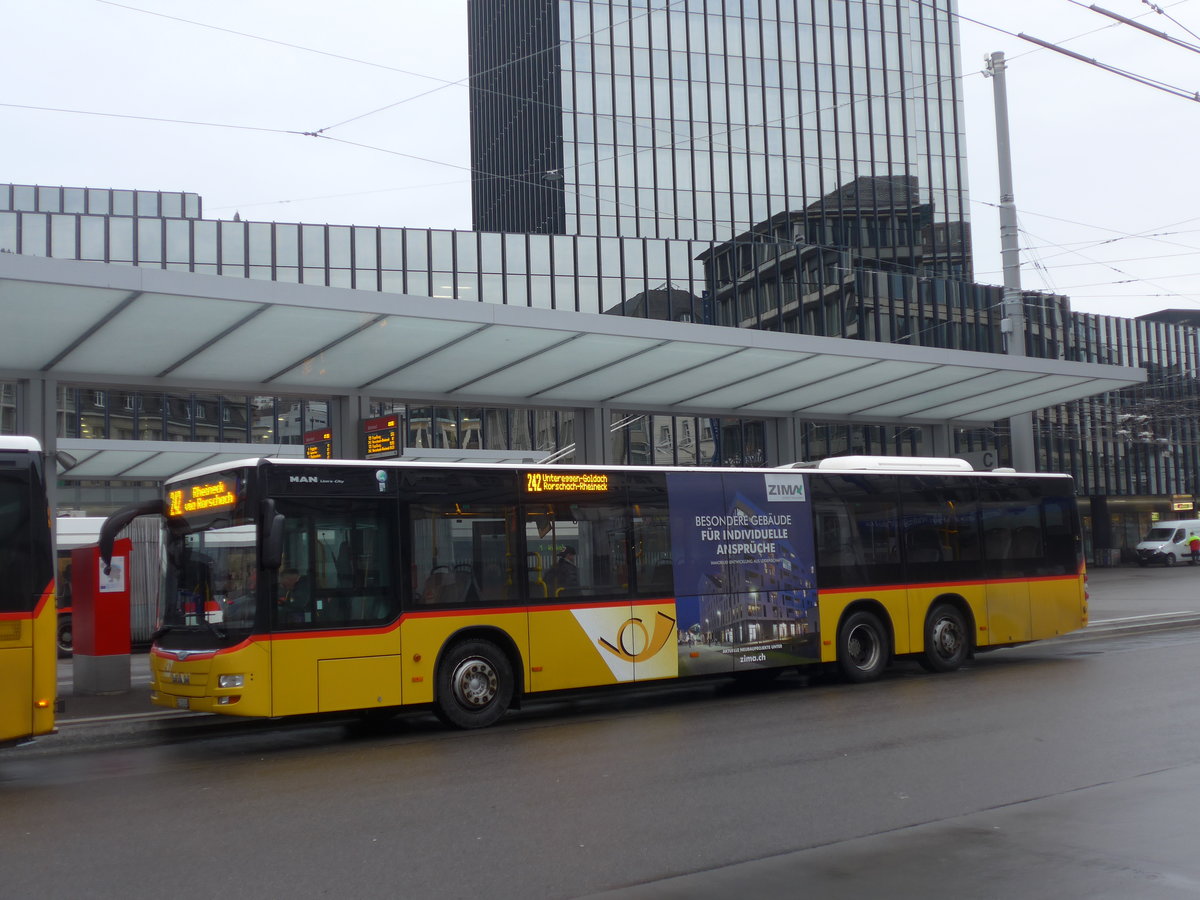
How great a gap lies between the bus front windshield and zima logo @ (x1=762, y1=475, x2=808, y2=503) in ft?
21.5

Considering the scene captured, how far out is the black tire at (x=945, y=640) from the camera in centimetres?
1571

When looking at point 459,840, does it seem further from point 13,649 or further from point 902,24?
point 902,24

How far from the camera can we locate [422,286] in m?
46.8

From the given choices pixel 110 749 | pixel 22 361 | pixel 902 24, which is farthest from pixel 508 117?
pixel 110 749

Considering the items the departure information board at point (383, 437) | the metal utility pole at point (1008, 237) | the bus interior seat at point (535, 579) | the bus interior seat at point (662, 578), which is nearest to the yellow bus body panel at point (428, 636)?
the bus interior seat at point (535, 579)

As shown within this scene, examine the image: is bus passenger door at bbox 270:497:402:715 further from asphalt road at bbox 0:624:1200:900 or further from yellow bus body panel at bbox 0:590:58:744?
yellow bus body panel at bbox 0:590:58:744

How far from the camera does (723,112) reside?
6094 centimetres

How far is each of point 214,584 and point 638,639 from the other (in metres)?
4.66

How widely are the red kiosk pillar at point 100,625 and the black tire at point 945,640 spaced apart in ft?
34.2

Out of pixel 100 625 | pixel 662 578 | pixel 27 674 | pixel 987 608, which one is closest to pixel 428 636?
pixel 662 578

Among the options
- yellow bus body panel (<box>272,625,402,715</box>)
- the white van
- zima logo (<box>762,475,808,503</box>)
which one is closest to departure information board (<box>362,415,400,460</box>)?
zima logo (<box>762,475,808,503</box>)

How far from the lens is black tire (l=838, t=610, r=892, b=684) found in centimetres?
1482

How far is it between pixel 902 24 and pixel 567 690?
6070 cm

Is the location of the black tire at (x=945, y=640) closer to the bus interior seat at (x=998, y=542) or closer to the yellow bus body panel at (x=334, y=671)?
the bus interior seat at (x=998, y=542)
